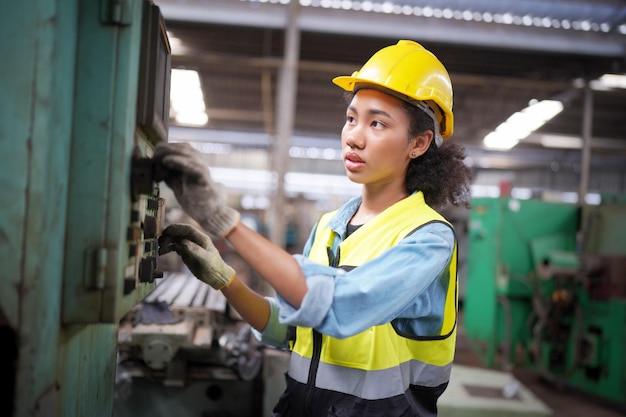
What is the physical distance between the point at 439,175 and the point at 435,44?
3901mm

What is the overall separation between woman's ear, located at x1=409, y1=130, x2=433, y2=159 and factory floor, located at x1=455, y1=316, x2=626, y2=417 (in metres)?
3.16

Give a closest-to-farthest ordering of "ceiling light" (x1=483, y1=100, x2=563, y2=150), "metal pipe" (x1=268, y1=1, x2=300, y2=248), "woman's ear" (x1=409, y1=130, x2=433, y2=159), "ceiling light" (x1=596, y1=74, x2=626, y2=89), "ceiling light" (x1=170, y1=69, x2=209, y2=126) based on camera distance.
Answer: "woman's ear" (x1=409, y1=130, x2=433, y2=159), "metal pipe" (x1=268, y1=1, x2=300, y2=248), "ceiling light" (x1=170, y1=69, x2=209, y2=126), "ceiling light" (x1=596, y1=74, x2=626, y2=89), "ceiling light" (x1=483, y1=100, x2=563, y2=150)

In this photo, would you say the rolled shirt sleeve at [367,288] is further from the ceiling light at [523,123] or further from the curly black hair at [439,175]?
the ceiling light at [523,123]

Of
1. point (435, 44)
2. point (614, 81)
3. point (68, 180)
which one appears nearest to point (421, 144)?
point (68, 180)

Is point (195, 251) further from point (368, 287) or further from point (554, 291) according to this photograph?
point (554, 291)

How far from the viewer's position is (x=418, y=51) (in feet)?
3.92

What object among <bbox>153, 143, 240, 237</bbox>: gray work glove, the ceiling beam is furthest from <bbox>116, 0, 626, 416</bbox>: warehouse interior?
<bbox>153, 143, 240, 237</bbox>: gray work glove

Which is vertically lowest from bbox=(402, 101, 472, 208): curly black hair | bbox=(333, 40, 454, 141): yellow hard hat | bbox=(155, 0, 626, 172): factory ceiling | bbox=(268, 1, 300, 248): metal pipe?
bbox=(402, 101, 472, 208): curly black hair

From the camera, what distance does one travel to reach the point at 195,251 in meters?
1.12

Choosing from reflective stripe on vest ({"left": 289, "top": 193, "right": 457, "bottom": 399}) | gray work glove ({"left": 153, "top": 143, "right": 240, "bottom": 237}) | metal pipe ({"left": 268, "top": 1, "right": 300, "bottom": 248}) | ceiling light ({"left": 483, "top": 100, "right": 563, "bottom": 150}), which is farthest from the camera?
ceiling light ({"left": 483, "top": 100, "right": 563, "bottom": 150})

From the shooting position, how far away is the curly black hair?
123cm

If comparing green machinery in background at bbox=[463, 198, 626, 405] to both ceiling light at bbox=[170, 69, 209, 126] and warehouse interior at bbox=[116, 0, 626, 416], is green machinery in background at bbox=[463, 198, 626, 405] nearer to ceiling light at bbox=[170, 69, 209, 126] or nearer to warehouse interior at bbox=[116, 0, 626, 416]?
warehouse interior at bbox=[116, 0, 626, 416]

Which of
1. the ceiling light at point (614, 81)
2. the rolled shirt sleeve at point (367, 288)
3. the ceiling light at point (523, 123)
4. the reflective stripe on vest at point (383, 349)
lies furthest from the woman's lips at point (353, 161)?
the ceiling light at point (523, 123)

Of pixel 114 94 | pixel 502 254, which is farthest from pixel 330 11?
pixel 114 94
